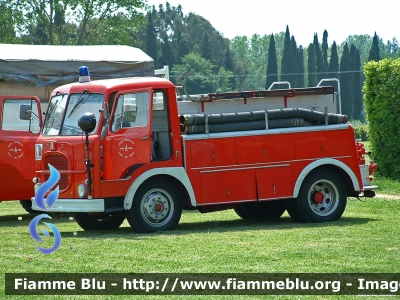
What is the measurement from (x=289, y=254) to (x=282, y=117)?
420cm

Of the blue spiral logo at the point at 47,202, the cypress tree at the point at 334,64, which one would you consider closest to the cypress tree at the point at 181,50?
the cypress tree at the point at 334,64

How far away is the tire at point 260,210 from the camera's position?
16.0 meters

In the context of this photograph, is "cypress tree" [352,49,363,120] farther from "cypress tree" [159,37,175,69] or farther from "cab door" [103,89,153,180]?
"cab door" [103,89,153,180]

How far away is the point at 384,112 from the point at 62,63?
851 cm

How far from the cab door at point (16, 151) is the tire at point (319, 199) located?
5108mm

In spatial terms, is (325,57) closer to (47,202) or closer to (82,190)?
(82,190)

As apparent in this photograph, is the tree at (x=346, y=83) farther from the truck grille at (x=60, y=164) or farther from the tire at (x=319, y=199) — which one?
the truck grille at (x=60, y=164)

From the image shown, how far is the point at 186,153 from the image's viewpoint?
14.0m

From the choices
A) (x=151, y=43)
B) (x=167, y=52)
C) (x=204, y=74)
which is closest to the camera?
(x=151, y=43)

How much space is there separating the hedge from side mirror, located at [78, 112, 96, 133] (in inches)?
441

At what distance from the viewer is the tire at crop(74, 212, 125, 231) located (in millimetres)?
14812

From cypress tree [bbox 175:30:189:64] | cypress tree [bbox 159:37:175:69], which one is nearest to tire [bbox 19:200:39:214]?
cypress tree [bbox 159:37:175:69]

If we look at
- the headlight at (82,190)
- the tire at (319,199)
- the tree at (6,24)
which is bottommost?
the tire at (319,199)

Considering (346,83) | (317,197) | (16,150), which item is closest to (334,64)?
(346,83)
